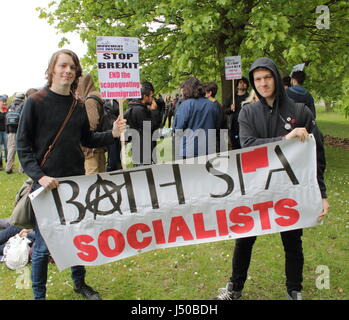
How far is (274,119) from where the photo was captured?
3.16m

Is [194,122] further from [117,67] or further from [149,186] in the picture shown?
[149,186]

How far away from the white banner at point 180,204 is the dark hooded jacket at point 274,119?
0.36 feet

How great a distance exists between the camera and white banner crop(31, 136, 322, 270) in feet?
10.8

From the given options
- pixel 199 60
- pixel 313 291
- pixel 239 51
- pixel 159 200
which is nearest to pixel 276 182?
Answer: pixel 159 200

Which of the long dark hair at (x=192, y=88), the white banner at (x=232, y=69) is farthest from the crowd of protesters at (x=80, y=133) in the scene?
the white banner at (x=232, y=69)

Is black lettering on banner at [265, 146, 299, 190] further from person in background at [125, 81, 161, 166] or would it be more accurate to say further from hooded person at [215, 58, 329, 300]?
person in background at [125, 81, 161, 166]

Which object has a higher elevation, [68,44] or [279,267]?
[68,44]

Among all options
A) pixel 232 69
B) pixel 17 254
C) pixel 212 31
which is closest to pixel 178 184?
pixel 17 254

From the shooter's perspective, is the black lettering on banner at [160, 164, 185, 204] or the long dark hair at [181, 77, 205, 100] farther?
the long dark hair at [181, 77, 205, 100]

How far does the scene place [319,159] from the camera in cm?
324

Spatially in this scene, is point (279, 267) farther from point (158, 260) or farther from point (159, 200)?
point (159, 200)

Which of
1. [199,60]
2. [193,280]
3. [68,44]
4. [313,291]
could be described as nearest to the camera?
[313,291]

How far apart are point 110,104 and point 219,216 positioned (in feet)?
17.5

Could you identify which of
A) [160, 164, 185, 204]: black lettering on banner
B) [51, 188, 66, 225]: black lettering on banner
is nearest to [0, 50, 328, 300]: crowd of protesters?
[51, 188, 66, 225]: black lettering on banner
